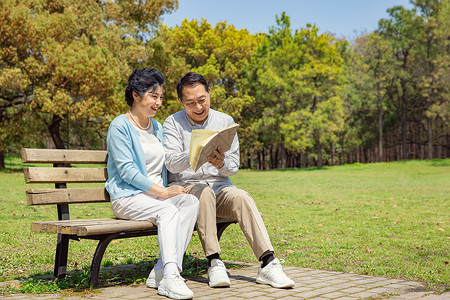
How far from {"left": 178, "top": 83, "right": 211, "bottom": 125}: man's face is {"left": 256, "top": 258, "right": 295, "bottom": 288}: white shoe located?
57.9 inches

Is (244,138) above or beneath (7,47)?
beneath

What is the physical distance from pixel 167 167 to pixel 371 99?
41.7 m

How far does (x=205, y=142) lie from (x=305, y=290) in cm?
141

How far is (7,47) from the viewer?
75.7 feet

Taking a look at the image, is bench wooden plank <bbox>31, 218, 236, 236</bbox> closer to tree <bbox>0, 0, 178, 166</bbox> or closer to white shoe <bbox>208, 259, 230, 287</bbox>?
white shoe <bbox>208, 259, 230, 287</bbox>

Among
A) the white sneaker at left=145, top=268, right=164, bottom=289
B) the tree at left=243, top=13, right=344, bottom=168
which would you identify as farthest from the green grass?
the tree at left=243, top=13, right=344, bottom=168

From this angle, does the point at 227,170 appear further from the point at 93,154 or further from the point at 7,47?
the point at 7,47

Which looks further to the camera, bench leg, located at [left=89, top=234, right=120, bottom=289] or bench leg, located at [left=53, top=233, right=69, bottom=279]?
bench leg, located at [left=53, top=233, right=69, bottom=279]

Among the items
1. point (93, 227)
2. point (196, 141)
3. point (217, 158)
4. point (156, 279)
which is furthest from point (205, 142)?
point (156, 279)

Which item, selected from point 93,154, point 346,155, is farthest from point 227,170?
point 346,155

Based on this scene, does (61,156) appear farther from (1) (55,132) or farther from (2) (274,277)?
(1) (55,132)

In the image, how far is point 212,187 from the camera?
443cm

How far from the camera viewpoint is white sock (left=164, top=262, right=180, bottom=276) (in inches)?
144

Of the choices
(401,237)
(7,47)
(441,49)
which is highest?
(441,49)
